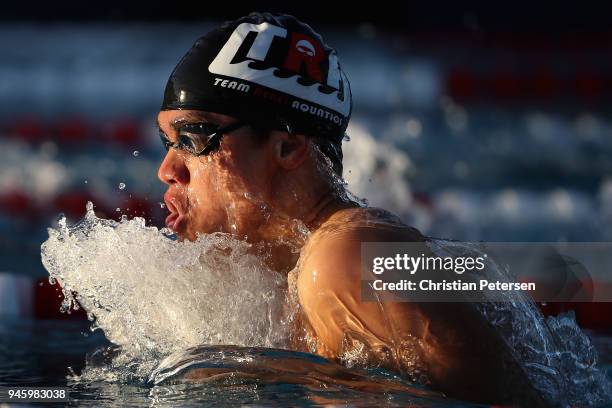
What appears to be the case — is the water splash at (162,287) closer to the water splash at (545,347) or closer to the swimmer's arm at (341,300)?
the swimmer's arm at (341,300)

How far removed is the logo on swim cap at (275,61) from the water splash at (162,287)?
439mm

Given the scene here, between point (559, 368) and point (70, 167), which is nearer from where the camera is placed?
point (559, 368)

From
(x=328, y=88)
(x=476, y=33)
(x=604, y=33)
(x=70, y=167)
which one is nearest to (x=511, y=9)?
(x=476, y=33)

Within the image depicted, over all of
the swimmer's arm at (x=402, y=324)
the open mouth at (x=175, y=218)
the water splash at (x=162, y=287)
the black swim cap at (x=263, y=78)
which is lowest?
the swimmer's arm at (x=402, y=324)

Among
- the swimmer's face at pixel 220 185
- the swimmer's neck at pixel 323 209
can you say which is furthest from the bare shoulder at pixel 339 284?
the swimmer's face at pixel 220 185

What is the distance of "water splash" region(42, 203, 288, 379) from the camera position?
241 cm

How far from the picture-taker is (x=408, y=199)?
7.48 meters

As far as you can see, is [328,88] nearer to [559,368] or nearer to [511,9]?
[559,368]

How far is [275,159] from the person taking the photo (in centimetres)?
231

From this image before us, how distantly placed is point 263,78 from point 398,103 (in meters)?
7.29

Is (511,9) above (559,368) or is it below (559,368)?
above

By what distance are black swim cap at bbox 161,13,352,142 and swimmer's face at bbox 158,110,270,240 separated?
63 millimetres

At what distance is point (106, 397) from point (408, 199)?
551 cm

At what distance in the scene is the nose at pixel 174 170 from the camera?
7.78ft
